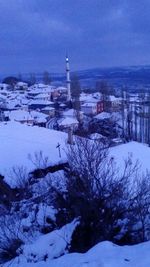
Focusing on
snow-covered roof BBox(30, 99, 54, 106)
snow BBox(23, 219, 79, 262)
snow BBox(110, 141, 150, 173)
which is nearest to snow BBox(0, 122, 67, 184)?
snow BBox(110, 141, 150, 173)

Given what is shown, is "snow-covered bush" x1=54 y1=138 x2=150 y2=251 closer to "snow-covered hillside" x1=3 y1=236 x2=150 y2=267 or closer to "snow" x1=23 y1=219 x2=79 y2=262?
"snow" x1=23 y1=219 x2=79 y2=262

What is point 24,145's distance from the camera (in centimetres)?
1886

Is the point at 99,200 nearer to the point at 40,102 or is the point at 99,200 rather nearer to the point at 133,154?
the point at 133,154

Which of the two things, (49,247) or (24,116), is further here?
(24,116)

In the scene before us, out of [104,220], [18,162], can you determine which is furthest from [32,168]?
[104,220]

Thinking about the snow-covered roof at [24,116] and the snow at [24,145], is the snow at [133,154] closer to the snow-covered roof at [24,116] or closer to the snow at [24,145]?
the snow at [24,145]

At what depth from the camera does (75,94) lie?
219 ft

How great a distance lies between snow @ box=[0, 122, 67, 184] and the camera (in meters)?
16.5

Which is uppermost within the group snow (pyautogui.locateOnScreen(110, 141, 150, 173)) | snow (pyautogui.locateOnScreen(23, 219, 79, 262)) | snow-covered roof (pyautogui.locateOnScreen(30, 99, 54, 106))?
snow-covered roof (pyautogui.locateOnScreen(30, 99, 54, 106))

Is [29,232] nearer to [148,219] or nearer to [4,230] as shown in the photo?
[4,230]

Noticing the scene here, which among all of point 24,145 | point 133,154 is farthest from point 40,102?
point 133,154

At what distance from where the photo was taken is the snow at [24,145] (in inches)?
648

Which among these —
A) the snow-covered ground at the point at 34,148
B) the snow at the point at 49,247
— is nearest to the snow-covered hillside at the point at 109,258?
the snow at the point at 49,247

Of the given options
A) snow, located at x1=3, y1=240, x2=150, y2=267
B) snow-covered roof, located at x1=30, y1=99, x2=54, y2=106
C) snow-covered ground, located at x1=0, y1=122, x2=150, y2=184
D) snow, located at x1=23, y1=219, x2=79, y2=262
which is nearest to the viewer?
snow, located at x1=3, y1=240, x2=150, y2=267
